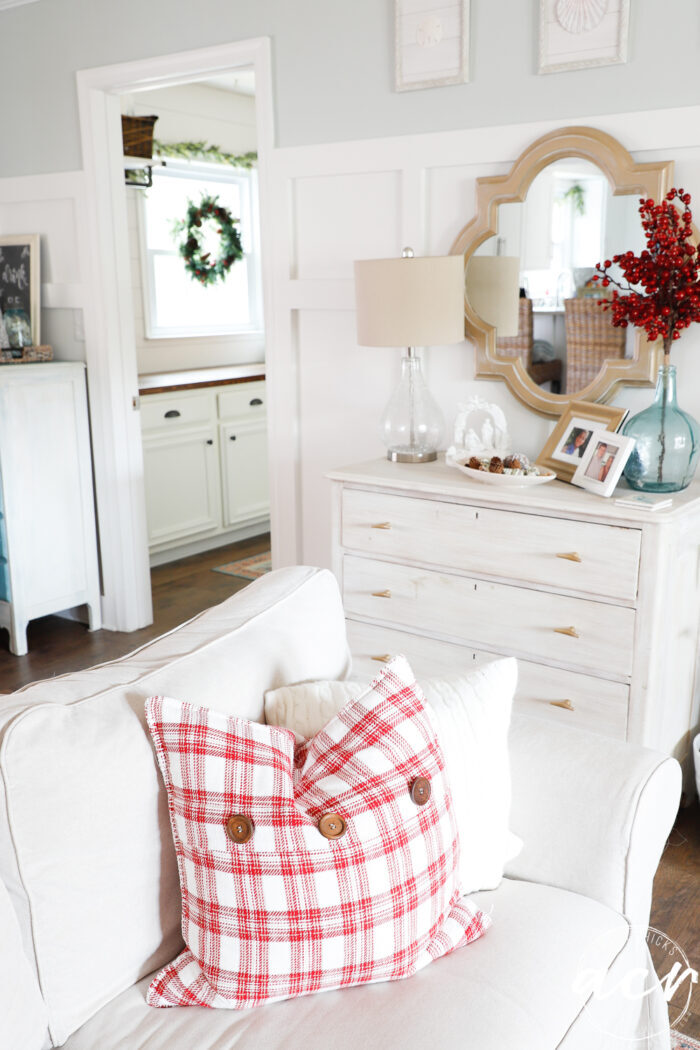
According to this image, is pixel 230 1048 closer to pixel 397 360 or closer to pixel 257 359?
pixel 397 360

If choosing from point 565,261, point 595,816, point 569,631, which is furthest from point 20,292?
point 595,816

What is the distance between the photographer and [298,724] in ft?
4.86

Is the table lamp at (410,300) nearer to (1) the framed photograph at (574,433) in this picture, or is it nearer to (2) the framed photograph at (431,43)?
(1) the framed photograph at (574,433)

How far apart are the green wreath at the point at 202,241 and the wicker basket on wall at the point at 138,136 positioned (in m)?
0.85

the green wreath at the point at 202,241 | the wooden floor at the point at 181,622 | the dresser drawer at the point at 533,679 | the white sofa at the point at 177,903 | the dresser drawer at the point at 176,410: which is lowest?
the wooden floor at the point at 181,622

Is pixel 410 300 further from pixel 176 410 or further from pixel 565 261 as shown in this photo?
pixel 176 410

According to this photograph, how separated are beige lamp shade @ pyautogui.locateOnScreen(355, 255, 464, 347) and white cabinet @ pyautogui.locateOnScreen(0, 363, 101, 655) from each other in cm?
162

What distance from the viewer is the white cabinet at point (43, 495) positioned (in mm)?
3717

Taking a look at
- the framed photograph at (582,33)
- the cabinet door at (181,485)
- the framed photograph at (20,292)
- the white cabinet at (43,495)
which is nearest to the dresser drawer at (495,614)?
the framed photograph at (582,33)

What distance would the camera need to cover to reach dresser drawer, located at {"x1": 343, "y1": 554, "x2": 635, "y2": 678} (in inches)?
94.1

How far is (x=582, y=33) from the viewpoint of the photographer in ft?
8.40

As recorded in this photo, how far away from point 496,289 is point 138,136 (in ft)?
9.08

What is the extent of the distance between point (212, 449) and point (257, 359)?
1.37 m

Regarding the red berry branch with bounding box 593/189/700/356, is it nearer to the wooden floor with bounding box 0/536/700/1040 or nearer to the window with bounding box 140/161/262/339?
the wooden floor with bounding box 0/536/700/1040
